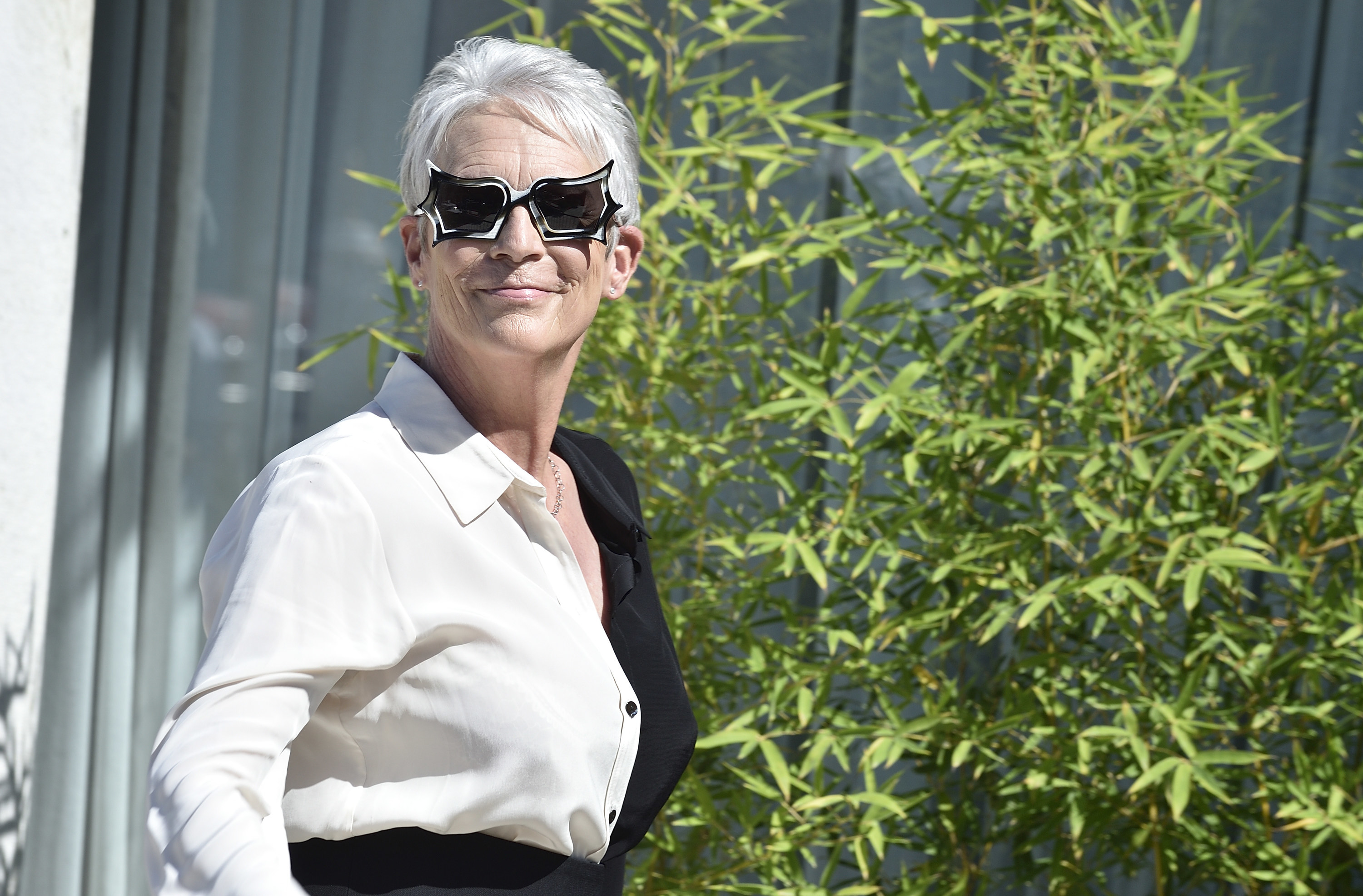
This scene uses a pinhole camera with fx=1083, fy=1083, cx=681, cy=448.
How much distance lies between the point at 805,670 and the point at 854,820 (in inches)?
11.0

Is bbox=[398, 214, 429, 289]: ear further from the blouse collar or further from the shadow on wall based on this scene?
the shadow on wall

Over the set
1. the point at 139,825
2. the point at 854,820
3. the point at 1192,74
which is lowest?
the point at 139,825

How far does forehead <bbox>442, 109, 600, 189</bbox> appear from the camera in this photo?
3.02 ft

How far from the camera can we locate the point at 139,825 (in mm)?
2342

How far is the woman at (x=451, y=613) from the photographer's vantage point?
71 cm

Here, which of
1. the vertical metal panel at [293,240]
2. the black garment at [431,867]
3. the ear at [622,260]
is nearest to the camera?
the black garment at [431,867]

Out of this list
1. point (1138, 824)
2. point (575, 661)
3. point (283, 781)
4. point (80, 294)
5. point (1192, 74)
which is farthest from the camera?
point (1192, 74)

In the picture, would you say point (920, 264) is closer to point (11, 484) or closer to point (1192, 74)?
point (1192, 74)

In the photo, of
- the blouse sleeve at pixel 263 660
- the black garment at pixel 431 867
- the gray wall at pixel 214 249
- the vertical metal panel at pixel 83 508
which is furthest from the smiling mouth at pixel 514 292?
the vertical metal panel at pixel 83 508

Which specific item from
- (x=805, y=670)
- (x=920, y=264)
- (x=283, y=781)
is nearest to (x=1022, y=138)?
(x=920, y=264)

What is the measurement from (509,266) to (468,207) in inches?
2.4

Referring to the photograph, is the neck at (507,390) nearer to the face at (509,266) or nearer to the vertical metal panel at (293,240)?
the face at (509,266)

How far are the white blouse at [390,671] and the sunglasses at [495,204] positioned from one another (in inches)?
5.4

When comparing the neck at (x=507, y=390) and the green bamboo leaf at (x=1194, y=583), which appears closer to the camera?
the neck at (x=507, y=390)
